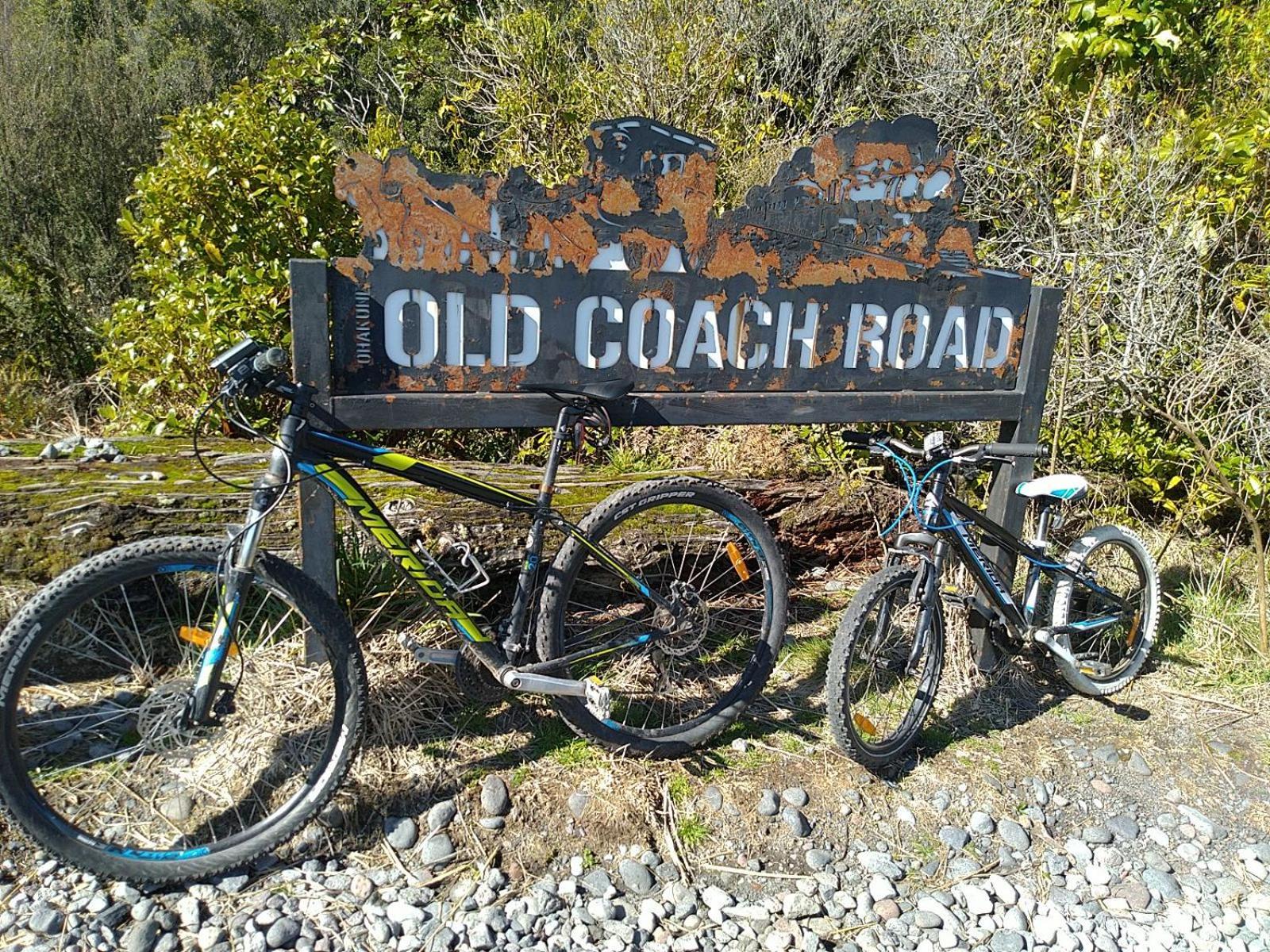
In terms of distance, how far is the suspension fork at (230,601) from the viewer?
2.51m

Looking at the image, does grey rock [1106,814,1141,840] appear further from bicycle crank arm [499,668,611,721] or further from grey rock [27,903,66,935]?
grey rock [27,903,66,935]

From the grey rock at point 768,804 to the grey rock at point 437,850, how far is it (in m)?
1.00

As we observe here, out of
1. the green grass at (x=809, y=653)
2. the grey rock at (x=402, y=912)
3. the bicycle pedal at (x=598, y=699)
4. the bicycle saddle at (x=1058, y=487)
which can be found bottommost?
the grey rock at (x=402, y=912)

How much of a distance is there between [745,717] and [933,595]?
0.85 m

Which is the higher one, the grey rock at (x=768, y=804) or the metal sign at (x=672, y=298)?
the metal sign at (x=672, y=298)

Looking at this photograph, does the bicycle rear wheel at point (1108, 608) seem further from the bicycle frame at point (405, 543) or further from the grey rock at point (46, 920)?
the grey rock at point (46, 920)

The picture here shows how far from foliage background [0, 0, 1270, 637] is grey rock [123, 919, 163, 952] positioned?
2.62 meters

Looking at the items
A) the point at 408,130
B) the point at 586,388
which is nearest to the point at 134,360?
the point at 586,388

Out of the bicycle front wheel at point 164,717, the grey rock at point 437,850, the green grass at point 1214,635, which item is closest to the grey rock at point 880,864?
the grey rock at point 437,850

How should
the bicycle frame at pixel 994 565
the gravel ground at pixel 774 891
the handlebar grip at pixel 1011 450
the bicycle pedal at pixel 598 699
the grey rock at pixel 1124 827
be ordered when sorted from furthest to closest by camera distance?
the handlebar grip at pixel 1011 450
the bicycle frame at pixel 994 565
the grey rock at pixel 1124 827
the bicycle pedal at pixel 598 699
the gravel ground at pixel 774 891

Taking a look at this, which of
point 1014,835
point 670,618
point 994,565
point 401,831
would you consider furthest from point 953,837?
point 401,831

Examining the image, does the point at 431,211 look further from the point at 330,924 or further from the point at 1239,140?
the point at 1239,140

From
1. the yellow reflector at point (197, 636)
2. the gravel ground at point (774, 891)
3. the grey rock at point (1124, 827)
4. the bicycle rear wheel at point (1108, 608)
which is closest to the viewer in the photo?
the gravel ground at point (774, 891)

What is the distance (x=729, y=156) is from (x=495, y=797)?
16.5ft
